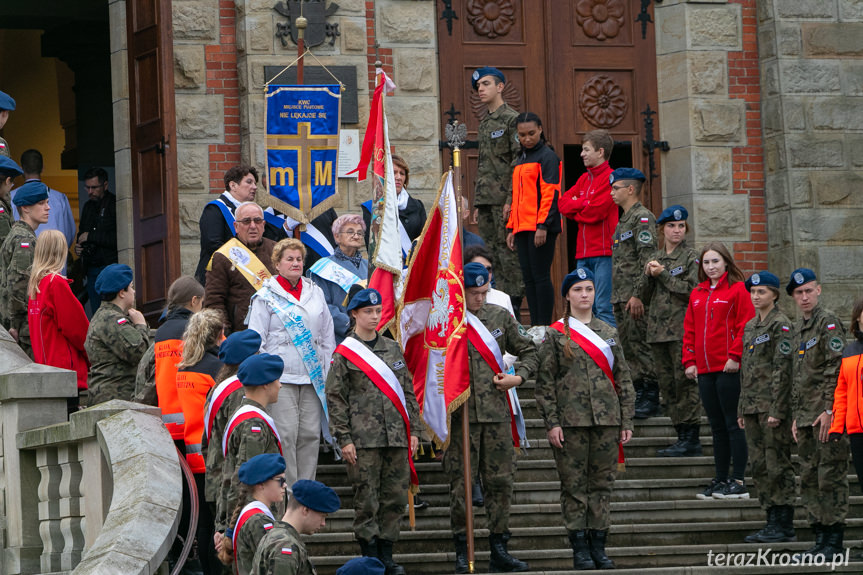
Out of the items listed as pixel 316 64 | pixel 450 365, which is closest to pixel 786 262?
pixel 316 64

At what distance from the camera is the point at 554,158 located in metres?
13.0

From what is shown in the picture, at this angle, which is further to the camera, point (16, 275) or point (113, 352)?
point (16, 275)

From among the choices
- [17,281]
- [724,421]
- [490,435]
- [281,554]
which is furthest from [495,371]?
[281,554]

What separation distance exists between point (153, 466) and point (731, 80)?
973 centimetres

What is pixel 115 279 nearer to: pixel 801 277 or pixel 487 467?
pixel 487 467

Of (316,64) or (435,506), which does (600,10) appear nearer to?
(316,64)

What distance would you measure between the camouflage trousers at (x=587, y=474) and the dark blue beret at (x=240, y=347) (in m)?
2.67

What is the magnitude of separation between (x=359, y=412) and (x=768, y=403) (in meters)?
3.20

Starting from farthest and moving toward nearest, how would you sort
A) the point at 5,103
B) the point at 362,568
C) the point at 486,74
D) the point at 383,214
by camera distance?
the point at 486,74 → the point at 5,103 → the point at 383,214 → the point at 362,568

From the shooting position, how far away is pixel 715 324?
11797 mm

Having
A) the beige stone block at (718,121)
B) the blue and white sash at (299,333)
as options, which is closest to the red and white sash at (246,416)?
the blue and white sash at (299,333)

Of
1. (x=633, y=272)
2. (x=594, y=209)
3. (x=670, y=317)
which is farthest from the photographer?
(x=594, y=209)

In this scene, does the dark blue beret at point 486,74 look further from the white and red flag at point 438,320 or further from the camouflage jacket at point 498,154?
the white and red flag at point 438,320

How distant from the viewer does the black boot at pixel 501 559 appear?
10.0m
